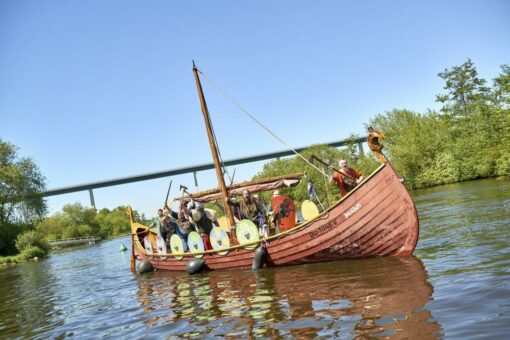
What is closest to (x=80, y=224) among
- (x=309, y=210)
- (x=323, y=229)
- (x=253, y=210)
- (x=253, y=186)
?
(x=253, y=186)

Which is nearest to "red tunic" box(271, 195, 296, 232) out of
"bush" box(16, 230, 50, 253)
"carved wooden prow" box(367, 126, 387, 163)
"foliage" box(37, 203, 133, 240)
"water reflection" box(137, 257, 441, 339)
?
"water reflection" box(137, 257, 441, 339)

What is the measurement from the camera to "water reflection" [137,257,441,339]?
20.3 ft

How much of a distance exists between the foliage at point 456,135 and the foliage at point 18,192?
45579 millimetres

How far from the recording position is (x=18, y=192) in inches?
2180

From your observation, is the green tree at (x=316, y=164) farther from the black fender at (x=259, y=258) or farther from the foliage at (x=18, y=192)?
the black fender at (x=259, y=258)

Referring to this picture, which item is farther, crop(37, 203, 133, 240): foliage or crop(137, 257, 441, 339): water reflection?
crop(37, 203, 133, 240): foliage

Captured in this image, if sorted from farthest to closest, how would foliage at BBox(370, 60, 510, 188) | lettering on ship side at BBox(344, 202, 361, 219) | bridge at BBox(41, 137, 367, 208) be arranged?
bridge at BBox(41, 137, 367, 208), foliage at BBox(370, 60, 510, 188), lettering on ship side at BBox(344, 202, 361, 219)

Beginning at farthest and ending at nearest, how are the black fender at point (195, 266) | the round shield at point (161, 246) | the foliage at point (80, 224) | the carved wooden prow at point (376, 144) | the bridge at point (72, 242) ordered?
1. the foliage at point (80, 224)
2. the bridge at point (72, 242)
3. the round shield at point (161, 246)
4. the black fender at point (195, 266)
5. the carved wooden prow at point (376, 144)

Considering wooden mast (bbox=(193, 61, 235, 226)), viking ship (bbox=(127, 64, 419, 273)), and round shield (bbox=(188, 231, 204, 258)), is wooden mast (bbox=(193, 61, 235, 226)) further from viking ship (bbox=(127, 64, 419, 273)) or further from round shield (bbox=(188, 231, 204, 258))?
round shield (bbox=(188, 231, 204, 258))

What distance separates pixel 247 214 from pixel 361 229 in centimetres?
425

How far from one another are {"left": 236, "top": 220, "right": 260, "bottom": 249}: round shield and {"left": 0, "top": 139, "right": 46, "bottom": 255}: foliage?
155 feet

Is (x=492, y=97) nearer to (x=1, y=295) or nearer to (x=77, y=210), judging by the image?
(x=1, y=295)

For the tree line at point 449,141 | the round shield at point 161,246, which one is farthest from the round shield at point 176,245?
the tree line at point 449,141

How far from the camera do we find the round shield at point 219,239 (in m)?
13.8
